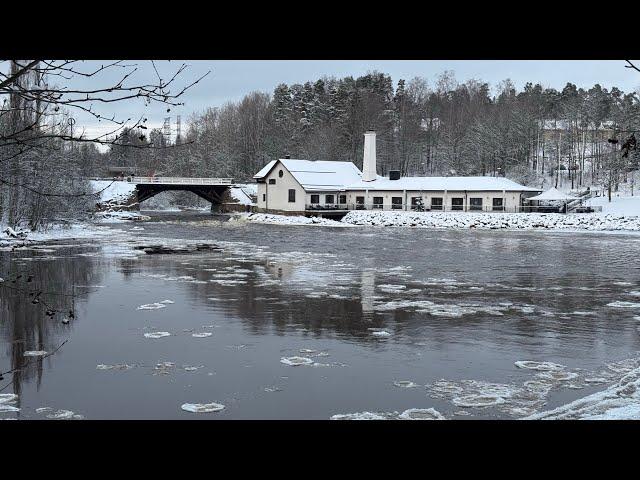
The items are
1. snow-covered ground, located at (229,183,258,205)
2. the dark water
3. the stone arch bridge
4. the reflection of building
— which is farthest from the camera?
snow-covered ground, located at (229,183,258,205)

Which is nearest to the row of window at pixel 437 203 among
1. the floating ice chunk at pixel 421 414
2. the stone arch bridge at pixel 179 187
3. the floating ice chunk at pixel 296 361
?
the stone arch bridge at pixel 179 187

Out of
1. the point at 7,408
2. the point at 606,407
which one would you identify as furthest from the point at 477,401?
the point at 7,408

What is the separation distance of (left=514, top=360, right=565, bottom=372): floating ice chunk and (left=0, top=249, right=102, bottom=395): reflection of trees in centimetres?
666

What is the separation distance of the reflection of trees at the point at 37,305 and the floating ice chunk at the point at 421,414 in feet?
12.9

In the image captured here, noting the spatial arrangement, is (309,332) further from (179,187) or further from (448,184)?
(179,187)

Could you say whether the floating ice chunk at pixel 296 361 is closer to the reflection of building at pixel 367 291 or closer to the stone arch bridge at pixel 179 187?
the reflection of building at pixel 367 291

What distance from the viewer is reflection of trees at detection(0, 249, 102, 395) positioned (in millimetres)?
9337

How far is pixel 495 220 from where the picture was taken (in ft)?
161

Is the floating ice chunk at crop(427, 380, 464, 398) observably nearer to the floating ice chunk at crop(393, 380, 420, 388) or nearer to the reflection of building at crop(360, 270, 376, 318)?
the floating ice chunk at crop(393, 380, 420, 388)

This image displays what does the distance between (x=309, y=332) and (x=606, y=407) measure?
5.88 meters

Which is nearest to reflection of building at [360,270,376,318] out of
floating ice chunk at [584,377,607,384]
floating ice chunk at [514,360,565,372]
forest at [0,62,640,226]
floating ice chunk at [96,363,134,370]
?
floating ice chunk at [514,360,565,372]
